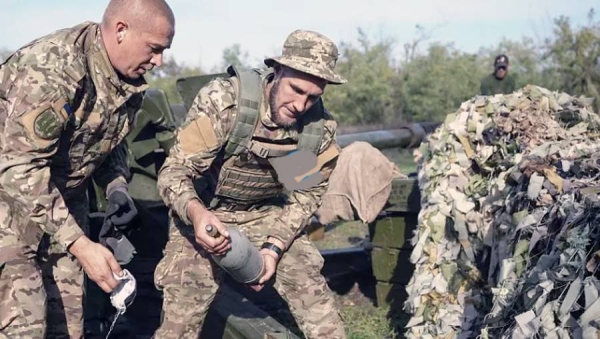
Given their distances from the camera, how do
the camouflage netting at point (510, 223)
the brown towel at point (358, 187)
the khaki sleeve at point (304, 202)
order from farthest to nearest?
1. the brown towel at point (358, 187)
2. the khaki sleeve at point (304, 202)
3. the camouflage netting at point (510, 223)

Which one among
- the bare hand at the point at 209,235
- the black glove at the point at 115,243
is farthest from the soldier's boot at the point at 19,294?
the bare hand at the point at 209,235

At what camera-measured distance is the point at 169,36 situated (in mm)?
3496

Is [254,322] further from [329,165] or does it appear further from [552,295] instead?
[552,295]

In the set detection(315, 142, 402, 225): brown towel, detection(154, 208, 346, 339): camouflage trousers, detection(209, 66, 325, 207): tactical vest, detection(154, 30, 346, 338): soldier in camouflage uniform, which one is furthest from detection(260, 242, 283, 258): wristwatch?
detection(315, 142, 402, 225): brown towel

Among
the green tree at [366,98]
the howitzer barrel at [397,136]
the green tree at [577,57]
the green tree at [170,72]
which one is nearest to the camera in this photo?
the howitzer barrel at [397,136]

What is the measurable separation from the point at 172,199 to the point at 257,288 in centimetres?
57

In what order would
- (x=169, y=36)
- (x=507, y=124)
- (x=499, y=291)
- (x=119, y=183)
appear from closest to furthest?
(x=169, y=36)
(x=499, y=291)
(x=119, y=183)
(x=507, y=124)

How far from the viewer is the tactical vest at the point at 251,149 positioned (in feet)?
12.5

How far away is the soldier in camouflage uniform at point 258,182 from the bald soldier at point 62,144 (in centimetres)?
36

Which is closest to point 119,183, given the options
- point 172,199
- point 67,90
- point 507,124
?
point 172,199

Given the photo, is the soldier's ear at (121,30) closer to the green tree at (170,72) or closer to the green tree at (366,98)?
the green tree at (366,98)

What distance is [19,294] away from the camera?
3.49 m

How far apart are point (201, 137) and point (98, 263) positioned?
834 mm

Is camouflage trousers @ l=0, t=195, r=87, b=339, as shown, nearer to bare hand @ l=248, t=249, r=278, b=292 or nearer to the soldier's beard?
bare hand @ l=248, t=249, r=278, b=292
